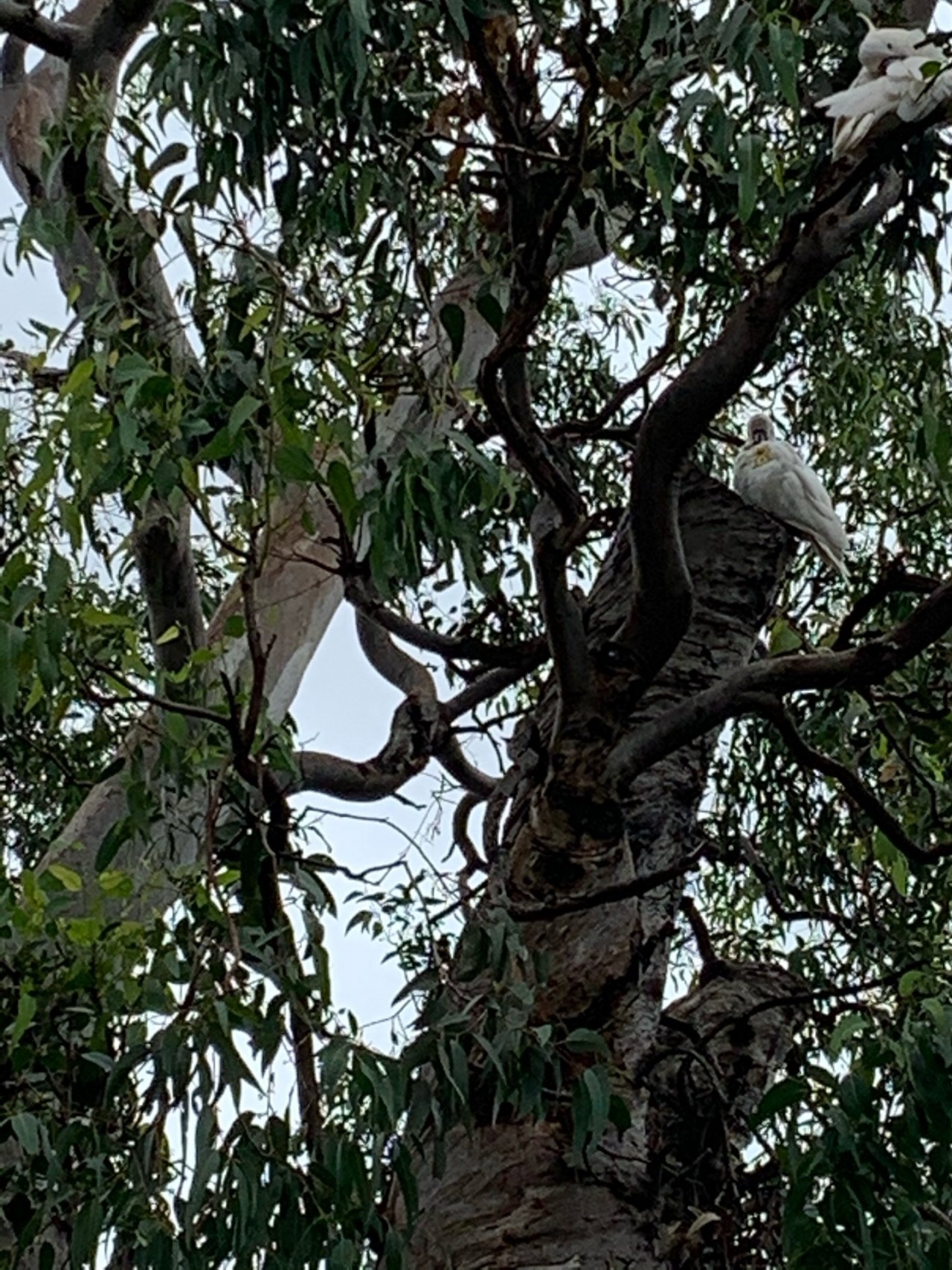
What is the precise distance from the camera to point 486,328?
3641mm

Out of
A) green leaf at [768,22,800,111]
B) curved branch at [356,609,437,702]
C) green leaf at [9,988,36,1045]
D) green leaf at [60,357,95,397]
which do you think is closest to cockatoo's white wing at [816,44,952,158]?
green leaf at [768,22,800,111]

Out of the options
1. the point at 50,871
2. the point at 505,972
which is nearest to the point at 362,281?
the point at 50,871

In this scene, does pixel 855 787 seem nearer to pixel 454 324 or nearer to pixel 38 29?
pixel 454 324

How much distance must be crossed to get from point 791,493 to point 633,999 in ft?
3.08

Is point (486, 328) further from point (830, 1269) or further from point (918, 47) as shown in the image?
point (830, 1269)

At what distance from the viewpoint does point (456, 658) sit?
2.28 meters

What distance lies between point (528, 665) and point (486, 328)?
1428mm

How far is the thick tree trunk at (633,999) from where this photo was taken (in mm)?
1835

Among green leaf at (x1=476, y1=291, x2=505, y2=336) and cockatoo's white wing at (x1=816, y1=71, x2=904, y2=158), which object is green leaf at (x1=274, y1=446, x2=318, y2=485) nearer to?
green leaf at (x1=476, y1=291, x2=505, y2=336)

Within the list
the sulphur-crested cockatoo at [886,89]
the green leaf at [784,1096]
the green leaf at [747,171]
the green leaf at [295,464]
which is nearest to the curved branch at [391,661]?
the sulphur-crested cockatoo at [886,89]

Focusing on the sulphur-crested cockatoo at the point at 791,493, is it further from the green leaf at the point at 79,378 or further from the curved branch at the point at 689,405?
the green leaf at the point at 79,378

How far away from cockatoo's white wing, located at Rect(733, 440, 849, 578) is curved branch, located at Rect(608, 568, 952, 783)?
0.58m

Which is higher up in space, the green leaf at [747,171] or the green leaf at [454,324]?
the green leaf at [747,171]

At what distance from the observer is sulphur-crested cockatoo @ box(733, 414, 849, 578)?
2.61 meters
